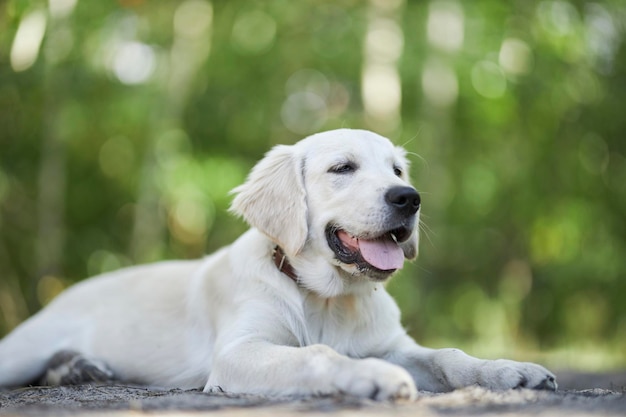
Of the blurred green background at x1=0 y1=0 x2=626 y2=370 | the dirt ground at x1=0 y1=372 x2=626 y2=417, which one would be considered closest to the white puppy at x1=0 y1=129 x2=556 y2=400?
the dirt ground at x1=0 y1=372 x2=626 y2=417

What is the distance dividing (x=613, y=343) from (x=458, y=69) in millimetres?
5058

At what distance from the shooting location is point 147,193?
38.5 feet

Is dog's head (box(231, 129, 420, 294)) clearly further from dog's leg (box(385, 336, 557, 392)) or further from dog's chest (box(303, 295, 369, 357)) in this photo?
dog's leg (box(385, 336, 557, 392))

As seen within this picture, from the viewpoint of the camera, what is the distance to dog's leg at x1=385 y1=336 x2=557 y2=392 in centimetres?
345

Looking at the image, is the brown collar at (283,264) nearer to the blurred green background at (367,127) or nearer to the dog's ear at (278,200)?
the dog's ear at (278,200)

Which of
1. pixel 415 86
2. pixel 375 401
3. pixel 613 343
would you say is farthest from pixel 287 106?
pixel 375 401

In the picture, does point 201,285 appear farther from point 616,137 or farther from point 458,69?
point 616,137

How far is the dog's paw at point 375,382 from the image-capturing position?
A: 9.38 ft

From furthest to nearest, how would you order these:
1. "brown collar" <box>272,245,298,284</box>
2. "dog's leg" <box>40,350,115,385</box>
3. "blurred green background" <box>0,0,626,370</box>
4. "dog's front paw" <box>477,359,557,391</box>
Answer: "blurred green background" <box>0,0,626,370</box> < "dog's leg" <box>40,350,115,385</box> < "brown collar" <box>272,245,298,284</box> < "dog's front paw" <box>477,359,557,391</box>

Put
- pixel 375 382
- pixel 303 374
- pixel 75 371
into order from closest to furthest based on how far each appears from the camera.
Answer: pixel 375 382 → pixel 303 374 → pixel 75 371

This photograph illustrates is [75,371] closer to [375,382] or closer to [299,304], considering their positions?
[299,304]

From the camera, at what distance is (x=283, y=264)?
4250 millimetres

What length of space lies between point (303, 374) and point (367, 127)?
28.8 ft

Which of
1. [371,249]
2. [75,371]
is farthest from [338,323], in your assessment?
[75,371]
